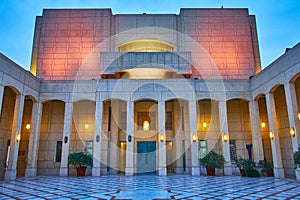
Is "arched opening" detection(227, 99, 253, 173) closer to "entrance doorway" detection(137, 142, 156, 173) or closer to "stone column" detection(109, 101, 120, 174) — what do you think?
"entrance doorway" detection(137, 142, 156, 173)

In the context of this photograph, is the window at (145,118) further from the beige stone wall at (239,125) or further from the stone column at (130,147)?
the beige stone wall at (239,125)

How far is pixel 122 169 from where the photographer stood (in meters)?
17.8

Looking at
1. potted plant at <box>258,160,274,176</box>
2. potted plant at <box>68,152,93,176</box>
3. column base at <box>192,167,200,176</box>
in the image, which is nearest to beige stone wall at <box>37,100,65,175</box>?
potted plant at <box>68,152,93,176</box>

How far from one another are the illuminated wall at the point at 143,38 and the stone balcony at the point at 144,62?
1872 mm

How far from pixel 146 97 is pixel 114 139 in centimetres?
418

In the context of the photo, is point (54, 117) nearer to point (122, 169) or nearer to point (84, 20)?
point (122, 169)

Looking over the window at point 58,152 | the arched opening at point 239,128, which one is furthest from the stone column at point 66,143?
the arched opening at point 239,128

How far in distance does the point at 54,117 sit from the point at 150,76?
8.10 m

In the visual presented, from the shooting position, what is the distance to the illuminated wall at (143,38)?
759 inches

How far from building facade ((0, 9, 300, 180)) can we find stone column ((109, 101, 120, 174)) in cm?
7

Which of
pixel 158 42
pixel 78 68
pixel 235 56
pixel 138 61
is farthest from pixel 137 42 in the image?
pixel 235 56

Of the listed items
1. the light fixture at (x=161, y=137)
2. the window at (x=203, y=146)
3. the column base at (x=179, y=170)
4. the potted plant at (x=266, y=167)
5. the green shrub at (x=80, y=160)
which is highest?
the light fixture at (x=161, y=137)

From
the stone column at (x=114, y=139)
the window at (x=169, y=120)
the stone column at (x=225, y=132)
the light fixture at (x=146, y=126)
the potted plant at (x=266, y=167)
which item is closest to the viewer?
the potted plant at (x=266, y=167)

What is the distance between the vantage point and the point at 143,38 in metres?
20.1
